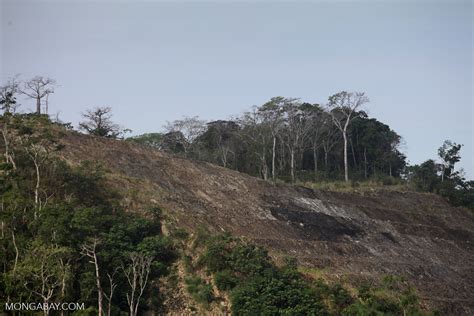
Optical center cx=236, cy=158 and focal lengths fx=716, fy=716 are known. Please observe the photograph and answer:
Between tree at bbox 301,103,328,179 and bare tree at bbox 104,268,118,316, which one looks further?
tree at bbox 301,103,328,179

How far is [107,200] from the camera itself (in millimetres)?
27578

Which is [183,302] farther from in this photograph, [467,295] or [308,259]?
[467,295]

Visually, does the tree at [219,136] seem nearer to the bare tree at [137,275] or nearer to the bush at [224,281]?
the bush at [224,281]

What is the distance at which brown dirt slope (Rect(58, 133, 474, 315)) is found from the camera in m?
29.4

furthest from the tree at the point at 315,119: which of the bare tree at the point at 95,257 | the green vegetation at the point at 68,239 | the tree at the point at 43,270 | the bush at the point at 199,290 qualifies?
the tree at the point at 43,270

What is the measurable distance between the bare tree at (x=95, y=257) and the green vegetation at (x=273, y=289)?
11.5 feet

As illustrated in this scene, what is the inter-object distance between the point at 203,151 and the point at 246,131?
3.06 m

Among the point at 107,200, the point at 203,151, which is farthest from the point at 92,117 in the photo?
the point at 107,200

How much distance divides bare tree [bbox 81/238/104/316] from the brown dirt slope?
5228 millimetres

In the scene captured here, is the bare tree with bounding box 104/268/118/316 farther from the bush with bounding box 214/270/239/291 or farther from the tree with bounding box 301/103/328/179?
the tree with bounding box 301/103/328/179

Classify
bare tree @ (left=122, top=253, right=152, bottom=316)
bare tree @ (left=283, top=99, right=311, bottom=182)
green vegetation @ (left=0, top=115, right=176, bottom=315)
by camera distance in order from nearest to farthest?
green vegetation @ (left=0, top=115, right=176, bottom=315) < bare tree @ (left=122, top=253, right=152, bottom=316) < bare tree @ (left=283, top=99, right=311, bottom=182)

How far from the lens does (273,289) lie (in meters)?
24.1

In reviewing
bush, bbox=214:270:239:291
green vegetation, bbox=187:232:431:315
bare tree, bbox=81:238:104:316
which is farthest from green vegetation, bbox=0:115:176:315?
bush, bbox=214:270:239:291

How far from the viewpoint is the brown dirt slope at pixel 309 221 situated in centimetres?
2938
